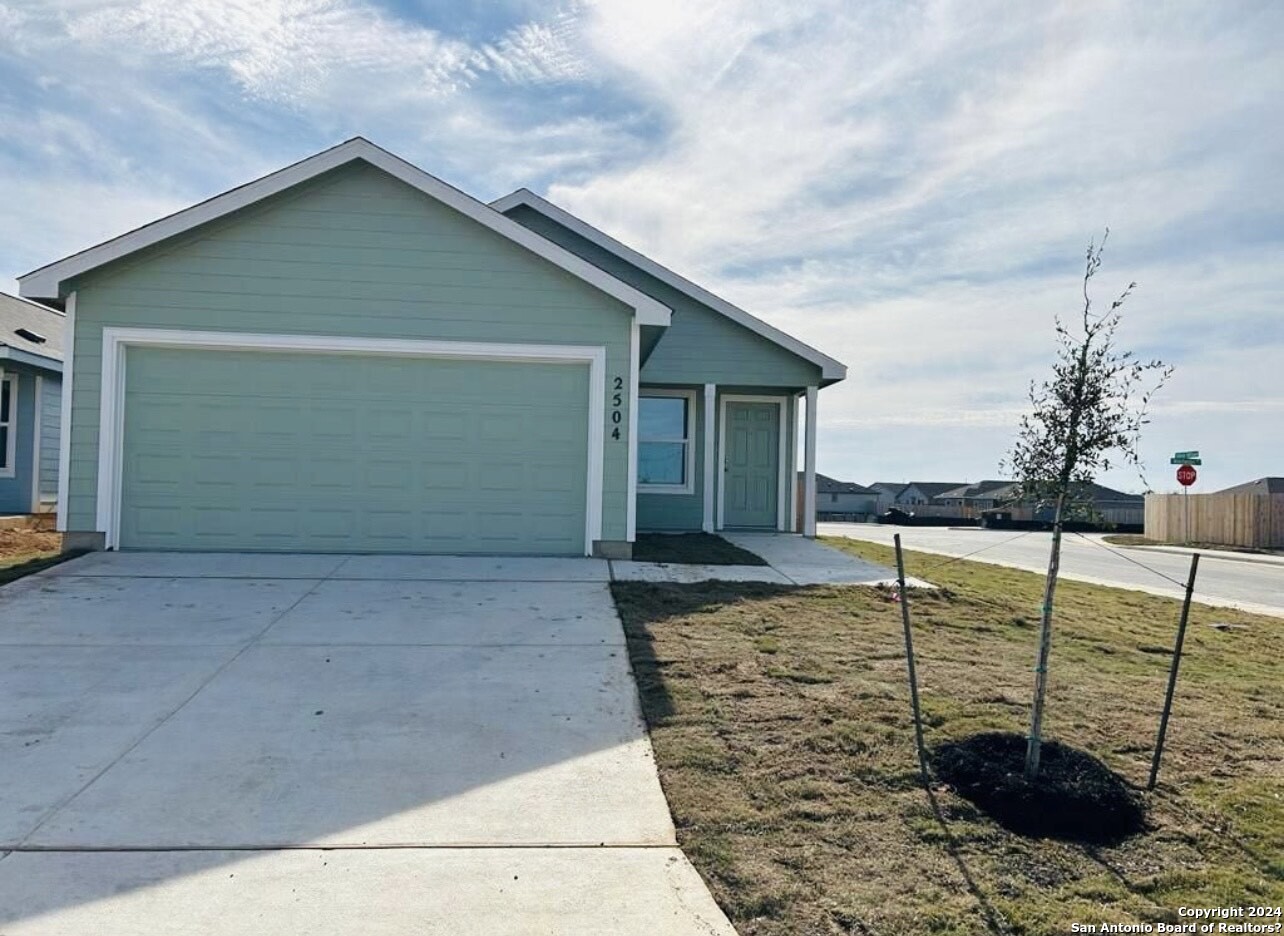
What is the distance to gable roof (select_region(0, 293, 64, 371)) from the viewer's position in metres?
14.8

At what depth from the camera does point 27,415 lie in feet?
51.5

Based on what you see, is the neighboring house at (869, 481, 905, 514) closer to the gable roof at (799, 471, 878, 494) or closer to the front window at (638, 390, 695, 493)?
the gable roof at (799, 471, 878, 494)

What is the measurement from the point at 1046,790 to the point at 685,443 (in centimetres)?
1149

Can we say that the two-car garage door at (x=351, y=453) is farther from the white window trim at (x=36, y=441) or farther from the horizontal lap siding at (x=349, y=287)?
the white window trim at (x=36, y=441)

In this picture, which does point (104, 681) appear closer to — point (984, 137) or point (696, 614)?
point (696, 614)

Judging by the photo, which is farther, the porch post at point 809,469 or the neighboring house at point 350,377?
the porch post at point 809,469

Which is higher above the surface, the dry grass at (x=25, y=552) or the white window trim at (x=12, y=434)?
the white window trim at (x=12, y=434)

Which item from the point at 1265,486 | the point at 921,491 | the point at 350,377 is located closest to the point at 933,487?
the point at 921,491

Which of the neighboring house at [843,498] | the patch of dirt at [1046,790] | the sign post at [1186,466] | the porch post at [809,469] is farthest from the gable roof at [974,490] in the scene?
the patch of dirt at [1046,790]

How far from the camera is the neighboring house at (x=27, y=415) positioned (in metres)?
15.2

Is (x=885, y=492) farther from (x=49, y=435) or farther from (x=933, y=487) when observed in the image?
(x=49, y=435)

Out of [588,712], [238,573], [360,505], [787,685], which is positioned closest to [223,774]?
[588,712]

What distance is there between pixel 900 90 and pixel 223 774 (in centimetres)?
913

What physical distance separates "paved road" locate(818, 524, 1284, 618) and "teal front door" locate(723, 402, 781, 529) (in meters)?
3.21
